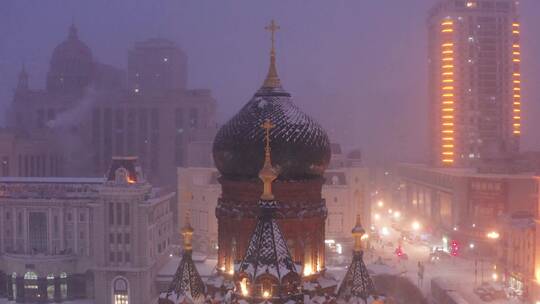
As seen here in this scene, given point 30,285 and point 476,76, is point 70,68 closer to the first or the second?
point 30,285

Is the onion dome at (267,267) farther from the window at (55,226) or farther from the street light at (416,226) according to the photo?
the street light at (416,226)

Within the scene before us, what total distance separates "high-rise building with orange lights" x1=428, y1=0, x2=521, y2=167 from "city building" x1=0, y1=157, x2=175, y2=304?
49.8 metres

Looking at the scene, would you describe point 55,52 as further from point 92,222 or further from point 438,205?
point 438,205

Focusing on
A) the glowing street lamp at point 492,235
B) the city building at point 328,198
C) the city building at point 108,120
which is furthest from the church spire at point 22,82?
the glowing street lamp at point 492,235

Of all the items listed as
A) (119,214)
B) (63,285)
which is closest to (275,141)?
(119,214)

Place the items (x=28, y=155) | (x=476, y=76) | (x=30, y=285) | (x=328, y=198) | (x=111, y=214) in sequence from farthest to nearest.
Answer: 1. (x=476, y=76)
2. (x=28, y=155)
3. (x=328, y=198)
4. (x=30, y=285)
5. (x=111, y=214)

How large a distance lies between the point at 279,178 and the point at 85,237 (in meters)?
49.6

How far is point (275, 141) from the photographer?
16.7 meters

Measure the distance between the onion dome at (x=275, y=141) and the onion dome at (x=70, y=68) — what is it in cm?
9355

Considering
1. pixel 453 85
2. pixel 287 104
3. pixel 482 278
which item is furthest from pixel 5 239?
pixel 453 85

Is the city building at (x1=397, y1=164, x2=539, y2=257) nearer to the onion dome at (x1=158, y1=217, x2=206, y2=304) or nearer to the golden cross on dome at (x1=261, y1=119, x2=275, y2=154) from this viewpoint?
the onion dome at (x1=158, y1=217, x2=206, y2=304)

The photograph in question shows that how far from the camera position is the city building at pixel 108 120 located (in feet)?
307

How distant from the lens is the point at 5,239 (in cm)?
6253

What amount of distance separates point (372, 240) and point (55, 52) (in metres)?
67.5
